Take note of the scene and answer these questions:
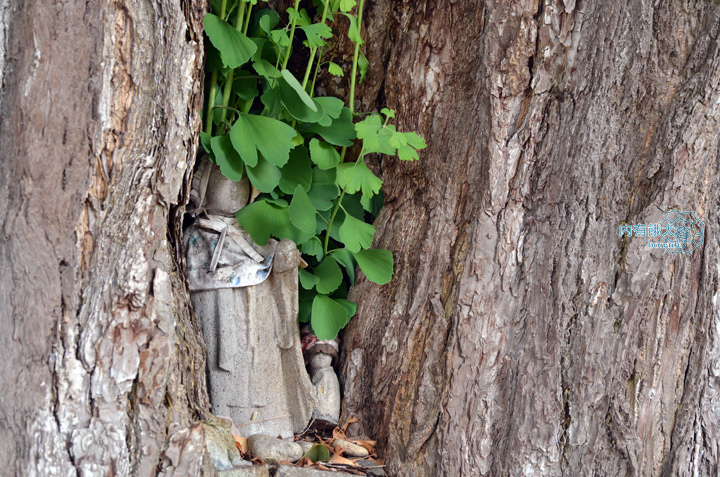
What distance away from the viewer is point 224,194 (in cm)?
201

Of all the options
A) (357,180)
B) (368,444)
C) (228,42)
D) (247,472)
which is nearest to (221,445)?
(247,472)

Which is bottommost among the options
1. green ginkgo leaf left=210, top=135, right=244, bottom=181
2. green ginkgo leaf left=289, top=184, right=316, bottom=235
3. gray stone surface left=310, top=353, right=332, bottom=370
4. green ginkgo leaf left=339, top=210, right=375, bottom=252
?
gray stone surface left=310, top=353, right=332, bottom=370

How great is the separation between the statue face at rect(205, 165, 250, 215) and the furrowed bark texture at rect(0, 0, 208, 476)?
401 mm

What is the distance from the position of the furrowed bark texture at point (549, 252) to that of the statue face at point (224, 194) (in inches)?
21.1

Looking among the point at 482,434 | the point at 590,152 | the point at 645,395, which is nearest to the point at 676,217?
the point at 590,152

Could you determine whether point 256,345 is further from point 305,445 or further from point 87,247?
point 87,247

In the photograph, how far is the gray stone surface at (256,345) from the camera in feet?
6.49

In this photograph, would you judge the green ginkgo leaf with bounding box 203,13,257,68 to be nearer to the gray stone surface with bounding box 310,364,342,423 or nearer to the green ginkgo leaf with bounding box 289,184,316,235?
the green ginkgo leaf with bounding box 289,184,316,235

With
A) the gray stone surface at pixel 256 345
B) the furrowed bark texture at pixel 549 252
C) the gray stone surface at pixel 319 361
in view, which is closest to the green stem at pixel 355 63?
the furrowed bark texture at pixel 549 252

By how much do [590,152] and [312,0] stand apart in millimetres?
1178

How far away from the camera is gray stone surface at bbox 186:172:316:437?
1979mm

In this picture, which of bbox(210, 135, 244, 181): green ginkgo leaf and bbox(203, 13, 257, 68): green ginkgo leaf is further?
bbox(210, 135, 244, 181): green ginkgo leaf

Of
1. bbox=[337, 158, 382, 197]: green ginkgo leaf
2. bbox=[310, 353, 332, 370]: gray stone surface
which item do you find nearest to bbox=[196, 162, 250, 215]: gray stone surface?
bbox=[337, 158, 382, 197]: green ginkgo leaf

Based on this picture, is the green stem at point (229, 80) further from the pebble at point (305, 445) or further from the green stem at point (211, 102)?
the pebble at point (305, 445)
